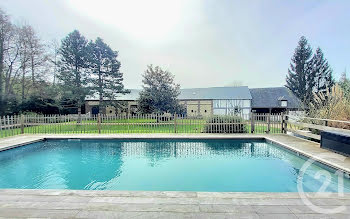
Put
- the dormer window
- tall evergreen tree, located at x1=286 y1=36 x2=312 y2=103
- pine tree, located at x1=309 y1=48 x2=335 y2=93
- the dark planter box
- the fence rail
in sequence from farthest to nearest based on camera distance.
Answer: the dormer window, tall evergreen tree, located at x1=286 y1=36 x2=312 y2=103, pine tree, located at x1=309 y1=48 x2=335 y2=93, the fence rail, the dark planter box

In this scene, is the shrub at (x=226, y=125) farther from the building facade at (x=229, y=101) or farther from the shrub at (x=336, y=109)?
the building facade at (x=229, y=101)

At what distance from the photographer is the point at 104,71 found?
18.6m

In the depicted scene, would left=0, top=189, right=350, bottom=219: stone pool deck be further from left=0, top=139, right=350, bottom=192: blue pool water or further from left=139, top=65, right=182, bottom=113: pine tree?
left=139, top=65, right=182, bottom=113: pine tree

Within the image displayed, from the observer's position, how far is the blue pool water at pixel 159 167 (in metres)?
4.29

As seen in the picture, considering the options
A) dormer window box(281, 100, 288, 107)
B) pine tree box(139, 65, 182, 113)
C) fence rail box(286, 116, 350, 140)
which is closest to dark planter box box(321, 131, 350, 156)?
fence rail box(286, 116, 350, 140)

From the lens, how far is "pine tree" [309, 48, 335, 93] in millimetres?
26438

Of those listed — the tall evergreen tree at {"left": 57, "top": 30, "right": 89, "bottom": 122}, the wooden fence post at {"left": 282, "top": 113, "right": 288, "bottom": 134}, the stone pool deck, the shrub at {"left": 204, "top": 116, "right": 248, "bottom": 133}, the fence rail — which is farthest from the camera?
the tall evergreen tree at {"left": 57, "top": 30, "right": 89, "bottom": 122}

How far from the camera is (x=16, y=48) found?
50.8ft

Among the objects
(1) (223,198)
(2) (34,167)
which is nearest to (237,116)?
(1) (223,198)

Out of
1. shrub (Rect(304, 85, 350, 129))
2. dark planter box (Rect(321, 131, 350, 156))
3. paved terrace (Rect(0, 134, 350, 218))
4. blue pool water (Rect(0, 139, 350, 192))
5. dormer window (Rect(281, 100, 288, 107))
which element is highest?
dormer window (Rect(281, 100, 288, 107))

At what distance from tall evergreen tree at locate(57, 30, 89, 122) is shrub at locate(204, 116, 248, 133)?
42.2 ft

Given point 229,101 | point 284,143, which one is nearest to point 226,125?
point 284,143

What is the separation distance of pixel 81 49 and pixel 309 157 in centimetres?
1898

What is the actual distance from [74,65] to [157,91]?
8896 mm
